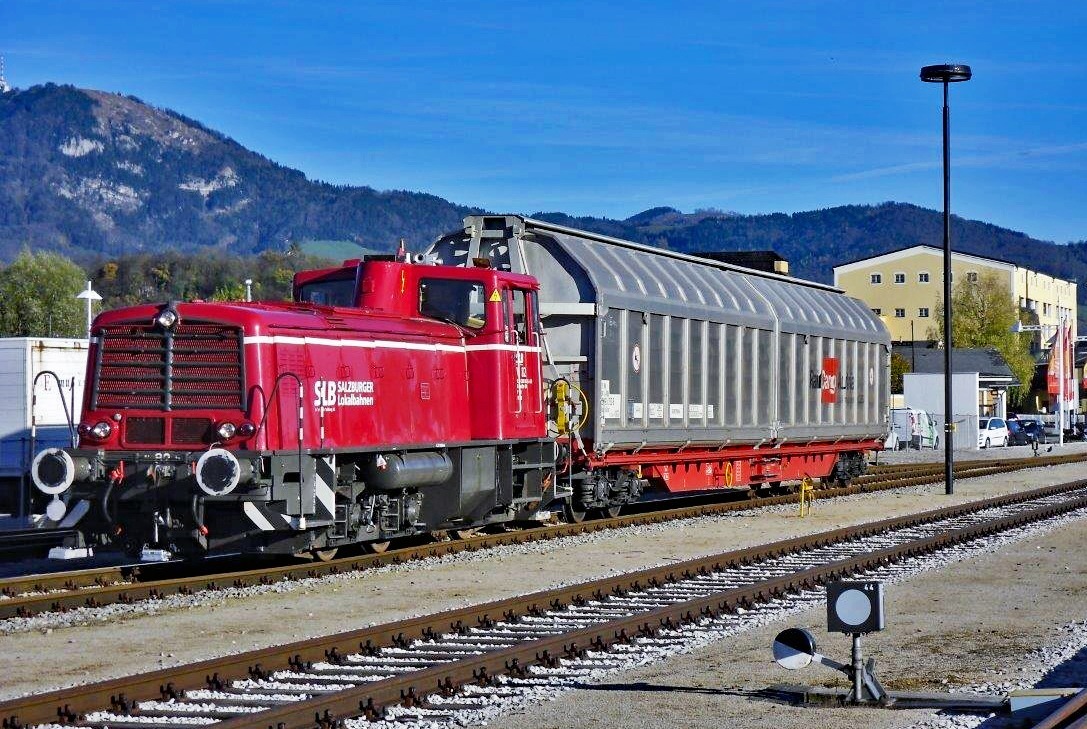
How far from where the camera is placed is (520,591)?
47.1 ft

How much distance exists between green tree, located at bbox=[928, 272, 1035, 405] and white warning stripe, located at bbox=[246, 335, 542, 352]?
86987 millimetres

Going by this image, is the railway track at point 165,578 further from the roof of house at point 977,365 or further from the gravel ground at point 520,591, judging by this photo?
the roof of house at point 977,365

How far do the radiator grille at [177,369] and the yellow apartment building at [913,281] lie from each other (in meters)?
109

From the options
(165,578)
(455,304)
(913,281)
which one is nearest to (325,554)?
(165,578)

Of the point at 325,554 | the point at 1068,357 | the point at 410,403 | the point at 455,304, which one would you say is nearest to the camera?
the point at 325,554

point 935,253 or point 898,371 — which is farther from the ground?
point 935,253

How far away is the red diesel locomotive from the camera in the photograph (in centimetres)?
1378

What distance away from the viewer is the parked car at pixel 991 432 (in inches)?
2479

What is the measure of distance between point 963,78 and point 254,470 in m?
20.7

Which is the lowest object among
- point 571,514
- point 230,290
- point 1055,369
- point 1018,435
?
point 1018,435

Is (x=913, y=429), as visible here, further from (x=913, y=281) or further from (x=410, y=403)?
(x=913, y=281)

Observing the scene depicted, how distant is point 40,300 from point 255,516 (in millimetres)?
90268

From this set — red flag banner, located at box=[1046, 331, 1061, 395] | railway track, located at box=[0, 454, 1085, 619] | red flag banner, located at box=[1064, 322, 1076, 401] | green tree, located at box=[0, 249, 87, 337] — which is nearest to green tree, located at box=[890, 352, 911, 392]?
red flag banner, located at box=[1064, 322, 1076, 401]

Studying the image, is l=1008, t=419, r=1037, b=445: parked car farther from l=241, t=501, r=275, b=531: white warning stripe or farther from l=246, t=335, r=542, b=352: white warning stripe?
l=241, t=501, r=275, b=531: white warning stripe
